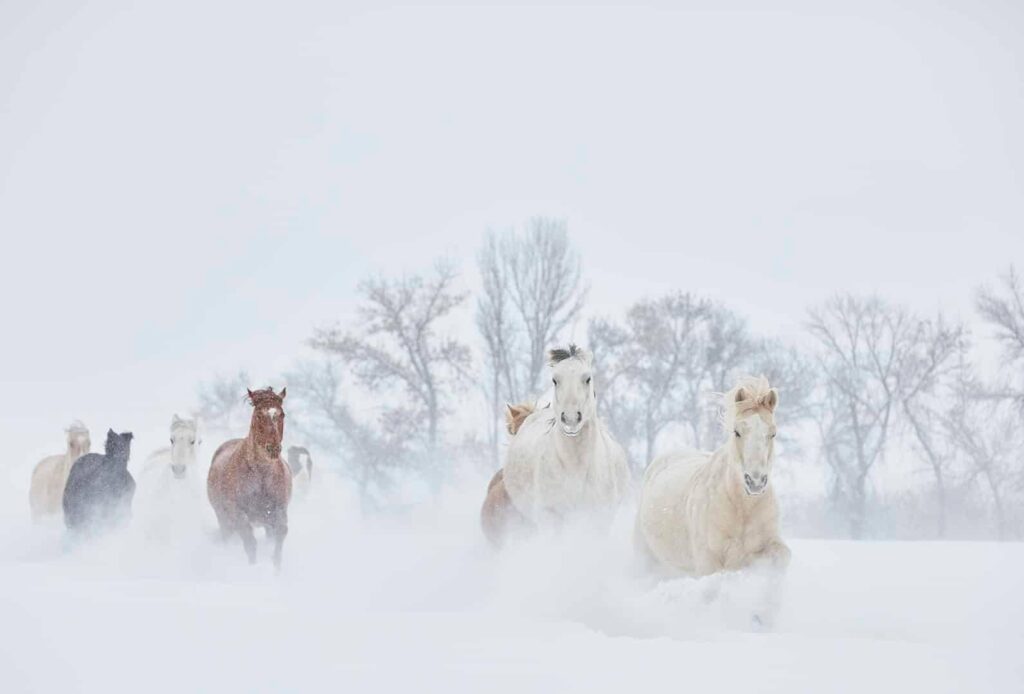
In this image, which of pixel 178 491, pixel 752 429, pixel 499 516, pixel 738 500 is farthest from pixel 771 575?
pixel 178 491

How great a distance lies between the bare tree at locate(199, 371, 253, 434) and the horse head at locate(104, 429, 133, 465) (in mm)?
26718

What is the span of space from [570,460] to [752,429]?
2920 millimetres

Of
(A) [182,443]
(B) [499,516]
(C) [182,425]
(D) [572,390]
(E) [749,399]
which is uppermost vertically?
(D) [572,390]

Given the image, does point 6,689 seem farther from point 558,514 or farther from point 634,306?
point 634,306

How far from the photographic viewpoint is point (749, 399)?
7.46 metres

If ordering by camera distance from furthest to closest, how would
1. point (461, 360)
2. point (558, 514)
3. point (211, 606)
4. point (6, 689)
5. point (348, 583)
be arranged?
1. point (461, 360)
2. point (348, 583)
3. point (558, 514)
4. point (211, 606)
5. point (6, 689)

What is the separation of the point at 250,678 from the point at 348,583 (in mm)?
6402

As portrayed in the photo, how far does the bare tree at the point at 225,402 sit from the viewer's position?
42.2m

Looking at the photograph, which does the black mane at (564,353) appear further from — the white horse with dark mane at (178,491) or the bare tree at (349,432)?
the bare tree at (349,432)

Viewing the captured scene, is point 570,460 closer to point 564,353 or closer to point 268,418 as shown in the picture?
point 564,353

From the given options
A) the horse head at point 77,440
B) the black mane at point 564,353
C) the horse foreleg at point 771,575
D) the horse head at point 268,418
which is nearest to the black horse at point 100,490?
the horse head at point 77,440

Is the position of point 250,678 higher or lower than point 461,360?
lower

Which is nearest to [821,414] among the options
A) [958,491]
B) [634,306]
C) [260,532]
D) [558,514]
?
[958,491]

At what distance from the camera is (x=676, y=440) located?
35094 mm
